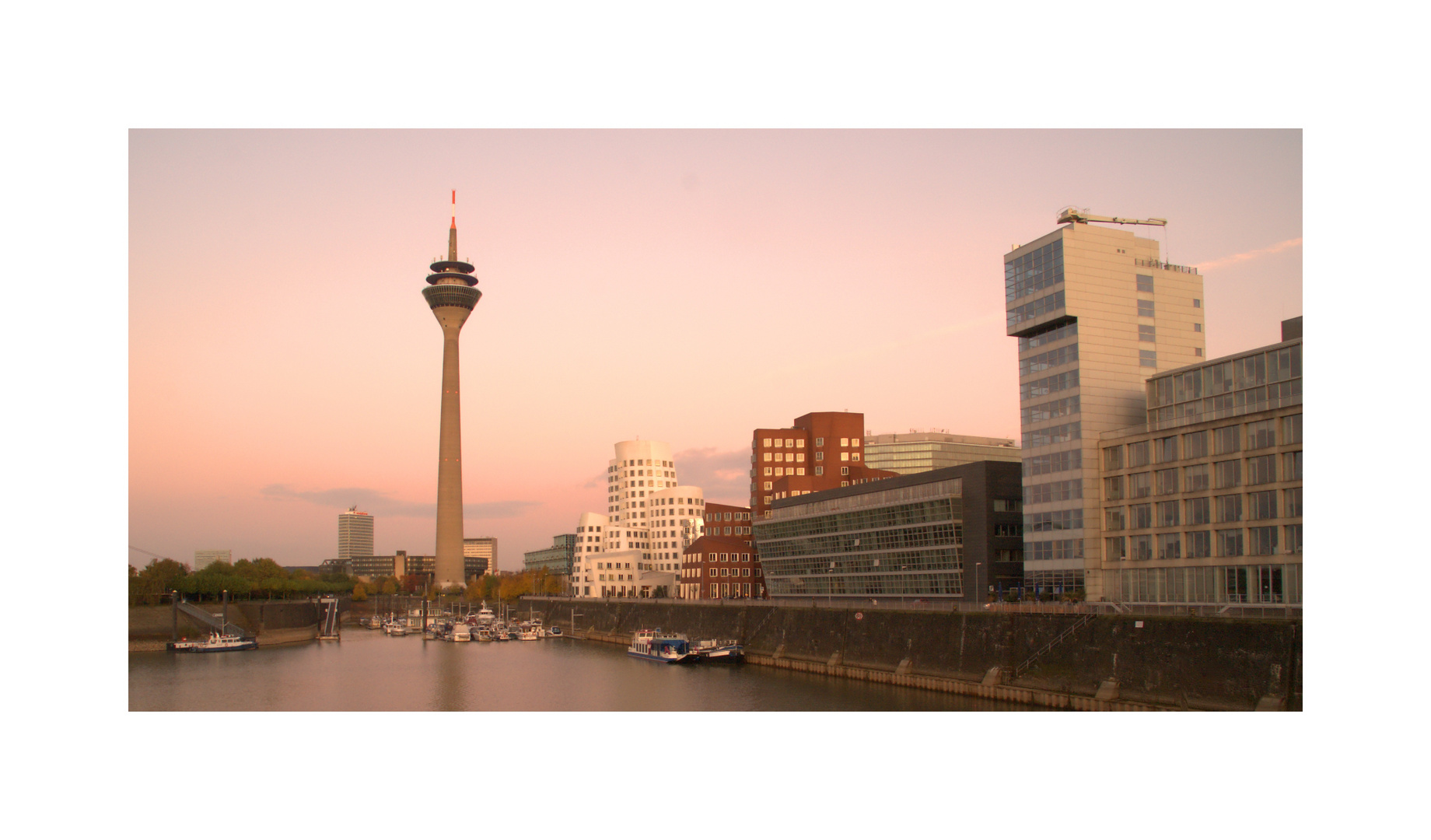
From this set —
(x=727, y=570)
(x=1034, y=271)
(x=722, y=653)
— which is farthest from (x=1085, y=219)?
(x=727, y=570)

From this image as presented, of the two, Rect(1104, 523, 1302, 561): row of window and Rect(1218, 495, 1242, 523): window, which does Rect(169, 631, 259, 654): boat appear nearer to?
Rect(1104, 523, 1302, 561): row of window

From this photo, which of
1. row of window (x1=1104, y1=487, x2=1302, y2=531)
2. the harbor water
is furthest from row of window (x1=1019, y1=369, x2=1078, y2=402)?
the harbor water

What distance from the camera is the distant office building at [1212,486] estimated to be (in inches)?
2244

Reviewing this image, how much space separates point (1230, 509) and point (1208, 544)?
255 centimetres

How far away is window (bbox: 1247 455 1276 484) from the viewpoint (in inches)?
2265

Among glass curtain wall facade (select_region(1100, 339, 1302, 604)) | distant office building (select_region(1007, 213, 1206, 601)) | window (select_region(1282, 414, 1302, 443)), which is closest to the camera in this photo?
window (select_region(1282, 414, 1302, 443))

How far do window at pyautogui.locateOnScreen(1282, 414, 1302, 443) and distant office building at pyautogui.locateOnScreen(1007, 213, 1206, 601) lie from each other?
570 inches

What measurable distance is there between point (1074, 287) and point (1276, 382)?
642 inches

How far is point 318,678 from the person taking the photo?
85000mm

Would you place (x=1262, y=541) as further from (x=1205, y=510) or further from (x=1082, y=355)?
(x=1082, y=355)

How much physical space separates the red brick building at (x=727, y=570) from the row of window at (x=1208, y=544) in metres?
81.0

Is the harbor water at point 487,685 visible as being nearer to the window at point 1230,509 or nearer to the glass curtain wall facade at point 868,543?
the glass curtain wall facade at point 868,543

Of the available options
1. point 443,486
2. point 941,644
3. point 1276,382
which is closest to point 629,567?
point 443,486
